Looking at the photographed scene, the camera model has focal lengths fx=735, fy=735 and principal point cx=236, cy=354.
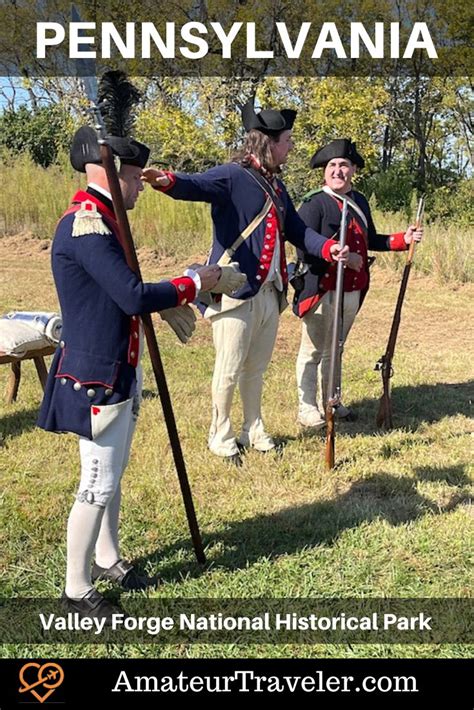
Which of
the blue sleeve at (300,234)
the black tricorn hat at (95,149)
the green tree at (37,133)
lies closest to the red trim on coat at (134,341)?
the black tricorn hat at (95,149)

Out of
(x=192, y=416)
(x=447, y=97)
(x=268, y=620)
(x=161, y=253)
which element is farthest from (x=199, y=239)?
(x=447, y=97)

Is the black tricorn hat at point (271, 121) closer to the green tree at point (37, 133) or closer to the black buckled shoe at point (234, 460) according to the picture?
the black buckled shoe at point (234, 460)

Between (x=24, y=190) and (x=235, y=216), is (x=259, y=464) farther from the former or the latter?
(x=24, y=190)

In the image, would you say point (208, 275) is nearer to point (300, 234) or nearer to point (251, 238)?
point (251, 238)

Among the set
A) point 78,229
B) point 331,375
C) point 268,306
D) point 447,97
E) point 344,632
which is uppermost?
point 447,97

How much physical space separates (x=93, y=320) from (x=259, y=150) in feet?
6.60

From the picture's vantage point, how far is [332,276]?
5.15m

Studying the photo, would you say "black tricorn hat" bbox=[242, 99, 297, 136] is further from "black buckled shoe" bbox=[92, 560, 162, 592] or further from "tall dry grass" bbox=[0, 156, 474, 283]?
"tall dry grass" bbox=[0, 156, 474, 283]

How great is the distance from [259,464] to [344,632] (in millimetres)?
1686

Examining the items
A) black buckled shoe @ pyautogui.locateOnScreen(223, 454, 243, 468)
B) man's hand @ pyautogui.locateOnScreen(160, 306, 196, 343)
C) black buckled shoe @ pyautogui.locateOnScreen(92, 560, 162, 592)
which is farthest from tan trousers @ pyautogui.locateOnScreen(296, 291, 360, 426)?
black buckled shoe @ pyautogui.locateOnScreen(92, 560, 162, 592)

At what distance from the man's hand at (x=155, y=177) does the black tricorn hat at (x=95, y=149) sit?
0.67 meters

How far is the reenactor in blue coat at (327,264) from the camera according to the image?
508 centimetres

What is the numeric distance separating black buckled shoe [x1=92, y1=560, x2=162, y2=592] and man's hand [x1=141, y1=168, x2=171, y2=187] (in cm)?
183

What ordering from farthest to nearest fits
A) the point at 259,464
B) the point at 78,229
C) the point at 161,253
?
the point at 161,253
the point at 259,464
the point at 78,229
